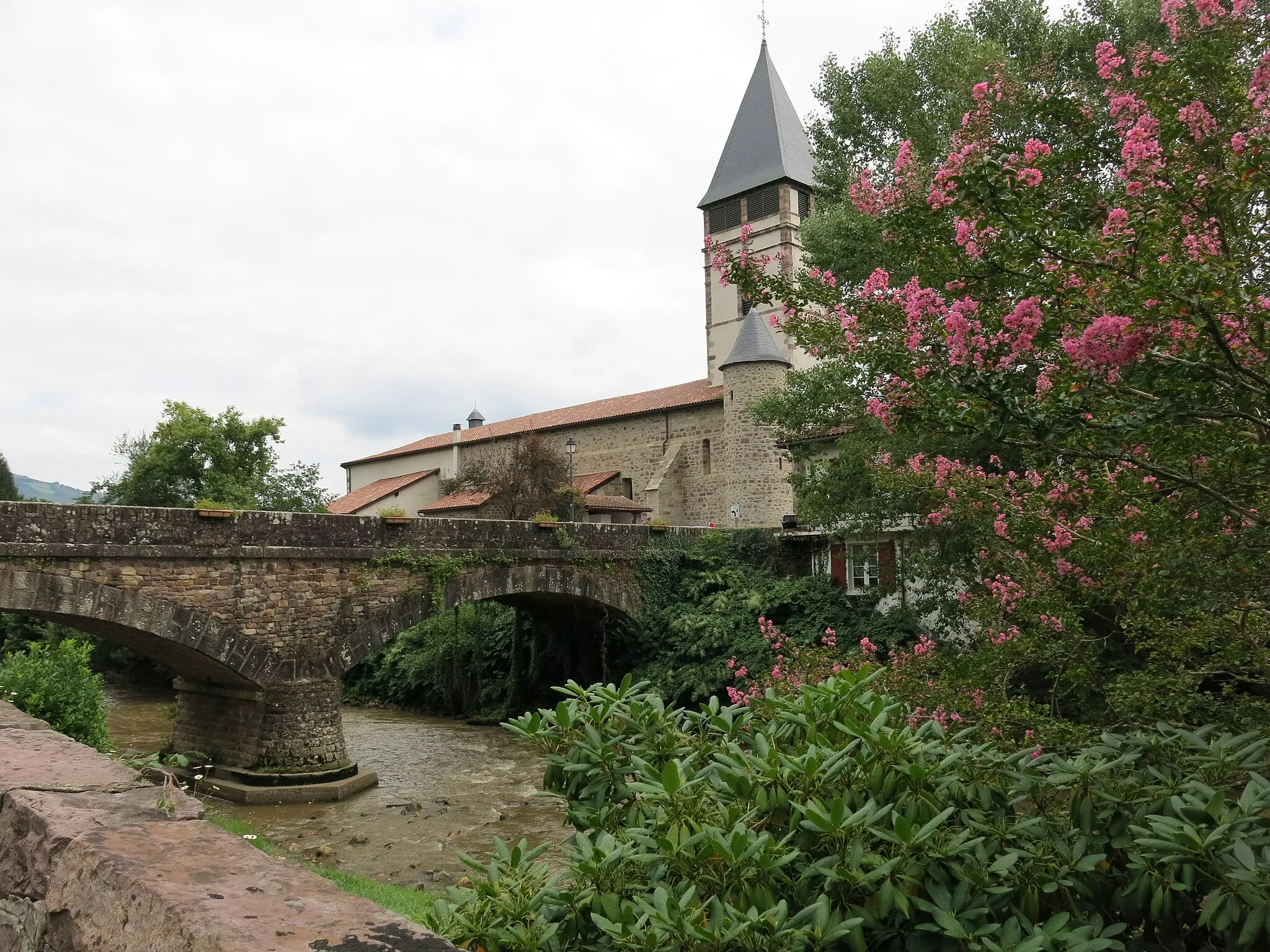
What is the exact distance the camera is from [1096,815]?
2.75 meters

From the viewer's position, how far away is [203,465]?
29.2 metres

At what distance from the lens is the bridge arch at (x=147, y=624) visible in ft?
34.3

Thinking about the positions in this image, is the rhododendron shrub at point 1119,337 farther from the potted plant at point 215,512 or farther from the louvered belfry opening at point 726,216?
the louvered belfry opening at point 726,216

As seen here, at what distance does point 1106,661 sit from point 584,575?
9.74 meters

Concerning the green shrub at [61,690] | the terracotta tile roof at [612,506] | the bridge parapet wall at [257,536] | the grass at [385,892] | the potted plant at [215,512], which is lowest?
the grass at [385,892]

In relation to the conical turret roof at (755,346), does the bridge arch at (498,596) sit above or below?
below

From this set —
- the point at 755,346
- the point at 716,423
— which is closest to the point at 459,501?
the point at 716,423

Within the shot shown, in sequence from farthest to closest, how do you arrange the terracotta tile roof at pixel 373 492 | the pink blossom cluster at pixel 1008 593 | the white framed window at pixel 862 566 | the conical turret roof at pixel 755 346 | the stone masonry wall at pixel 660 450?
1. the terracotta tile roof at pixel 373 492
2. the stone masonry wall at pixel 660 450
3. the conical turret roof at pixel 755 346
4. the white framed window at pixel 862 566
5. the pink blossom cluster at pixel 1008 593

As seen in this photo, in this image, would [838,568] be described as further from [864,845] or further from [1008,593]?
[864,845]

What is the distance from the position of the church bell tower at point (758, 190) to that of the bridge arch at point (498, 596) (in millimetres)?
13895

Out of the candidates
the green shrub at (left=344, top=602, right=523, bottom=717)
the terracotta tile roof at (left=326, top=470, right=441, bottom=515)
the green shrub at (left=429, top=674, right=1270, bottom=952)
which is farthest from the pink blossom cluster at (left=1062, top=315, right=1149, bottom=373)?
the terracotta tile roof at (left=326, top=470, right=441, bottom=515)

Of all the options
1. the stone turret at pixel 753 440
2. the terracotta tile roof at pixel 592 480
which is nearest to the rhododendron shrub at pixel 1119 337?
the stone turret at pixel 753 440

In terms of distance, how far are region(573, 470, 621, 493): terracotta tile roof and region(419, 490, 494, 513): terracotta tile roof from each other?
2.99 metres

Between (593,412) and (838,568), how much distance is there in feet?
51.0
